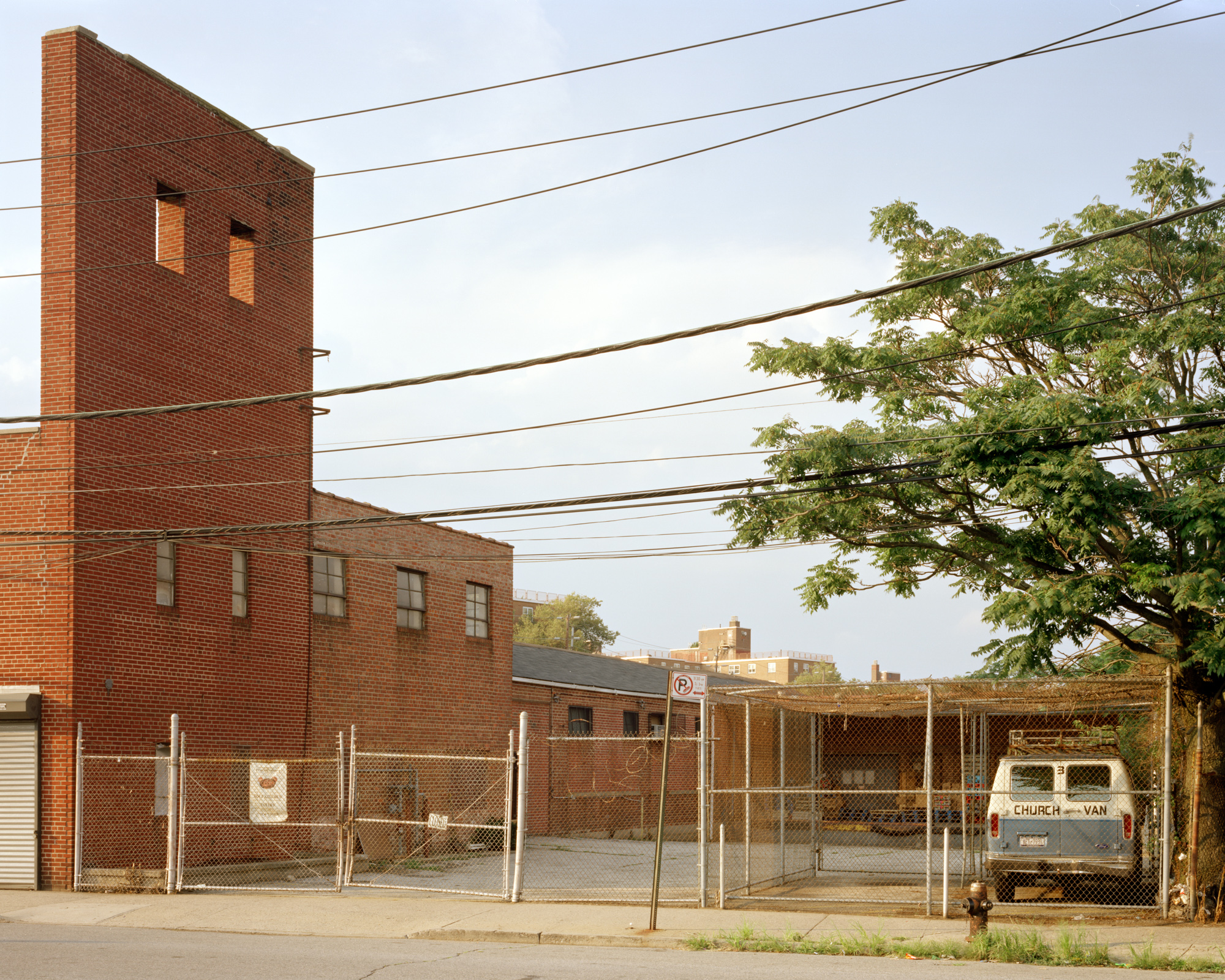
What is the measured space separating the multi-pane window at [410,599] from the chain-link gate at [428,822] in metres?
2.93

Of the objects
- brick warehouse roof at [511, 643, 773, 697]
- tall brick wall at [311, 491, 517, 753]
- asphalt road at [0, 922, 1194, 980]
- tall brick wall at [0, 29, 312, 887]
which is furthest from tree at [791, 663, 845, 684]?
asphalt road at [0, 922, 1194, 980]

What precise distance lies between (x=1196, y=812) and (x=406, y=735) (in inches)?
676

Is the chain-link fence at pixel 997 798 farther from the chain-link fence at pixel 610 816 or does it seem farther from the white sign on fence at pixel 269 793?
the white sign on fence at pixel 269 793

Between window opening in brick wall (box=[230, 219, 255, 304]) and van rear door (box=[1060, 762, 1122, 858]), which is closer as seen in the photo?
van rear door (box=[1060, 762, 1122, 858])

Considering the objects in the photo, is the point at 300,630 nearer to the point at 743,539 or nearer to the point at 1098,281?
the point at 743,539

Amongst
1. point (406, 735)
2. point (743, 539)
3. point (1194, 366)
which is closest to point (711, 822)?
point (743, 539)

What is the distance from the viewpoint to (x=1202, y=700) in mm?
14820

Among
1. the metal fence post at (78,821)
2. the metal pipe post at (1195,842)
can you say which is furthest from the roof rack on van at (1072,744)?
the metal fence post at (78,821)

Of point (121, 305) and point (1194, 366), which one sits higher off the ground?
point (121, 305)

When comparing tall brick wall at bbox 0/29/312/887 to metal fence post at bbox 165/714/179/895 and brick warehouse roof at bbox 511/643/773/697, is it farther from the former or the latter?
brick warehouse roof at bbox 511/643/773/697

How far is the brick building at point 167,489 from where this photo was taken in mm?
A: 18859

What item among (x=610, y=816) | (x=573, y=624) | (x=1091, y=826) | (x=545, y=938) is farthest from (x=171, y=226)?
(x=573, y=624)

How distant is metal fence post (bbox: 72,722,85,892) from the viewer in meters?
18.3

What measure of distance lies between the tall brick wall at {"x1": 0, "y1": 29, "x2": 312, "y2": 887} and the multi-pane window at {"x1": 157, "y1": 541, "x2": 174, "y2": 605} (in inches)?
7.1
